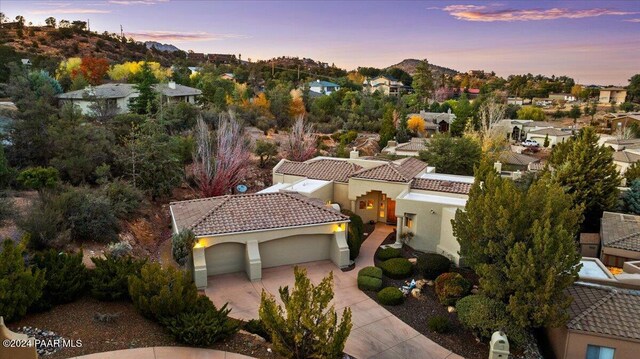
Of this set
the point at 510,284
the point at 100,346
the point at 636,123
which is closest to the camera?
the point at 100,346

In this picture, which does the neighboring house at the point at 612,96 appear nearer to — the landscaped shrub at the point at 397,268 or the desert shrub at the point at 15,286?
the landscaped shrub at the point at 397,268

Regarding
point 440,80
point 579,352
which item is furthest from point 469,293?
point 440,80

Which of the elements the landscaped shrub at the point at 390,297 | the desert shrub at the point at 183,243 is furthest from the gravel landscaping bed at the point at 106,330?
the landscaped shrub at the point at 390,297

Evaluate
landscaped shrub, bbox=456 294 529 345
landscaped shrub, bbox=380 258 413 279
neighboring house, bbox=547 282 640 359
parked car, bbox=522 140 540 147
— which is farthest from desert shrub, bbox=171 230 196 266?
parked car, bbox=522 140 540 147

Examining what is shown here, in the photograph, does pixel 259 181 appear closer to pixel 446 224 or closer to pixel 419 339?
pixel 446 224

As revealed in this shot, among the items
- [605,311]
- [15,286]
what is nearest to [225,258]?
[15,286]

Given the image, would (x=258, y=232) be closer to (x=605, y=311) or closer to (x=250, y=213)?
(x=250, y=213)

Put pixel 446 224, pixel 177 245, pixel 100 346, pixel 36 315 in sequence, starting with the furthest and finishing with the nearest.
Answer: pixel 446 224 < pixel 177 245 < pixel 36 315 < pixel 100 346
